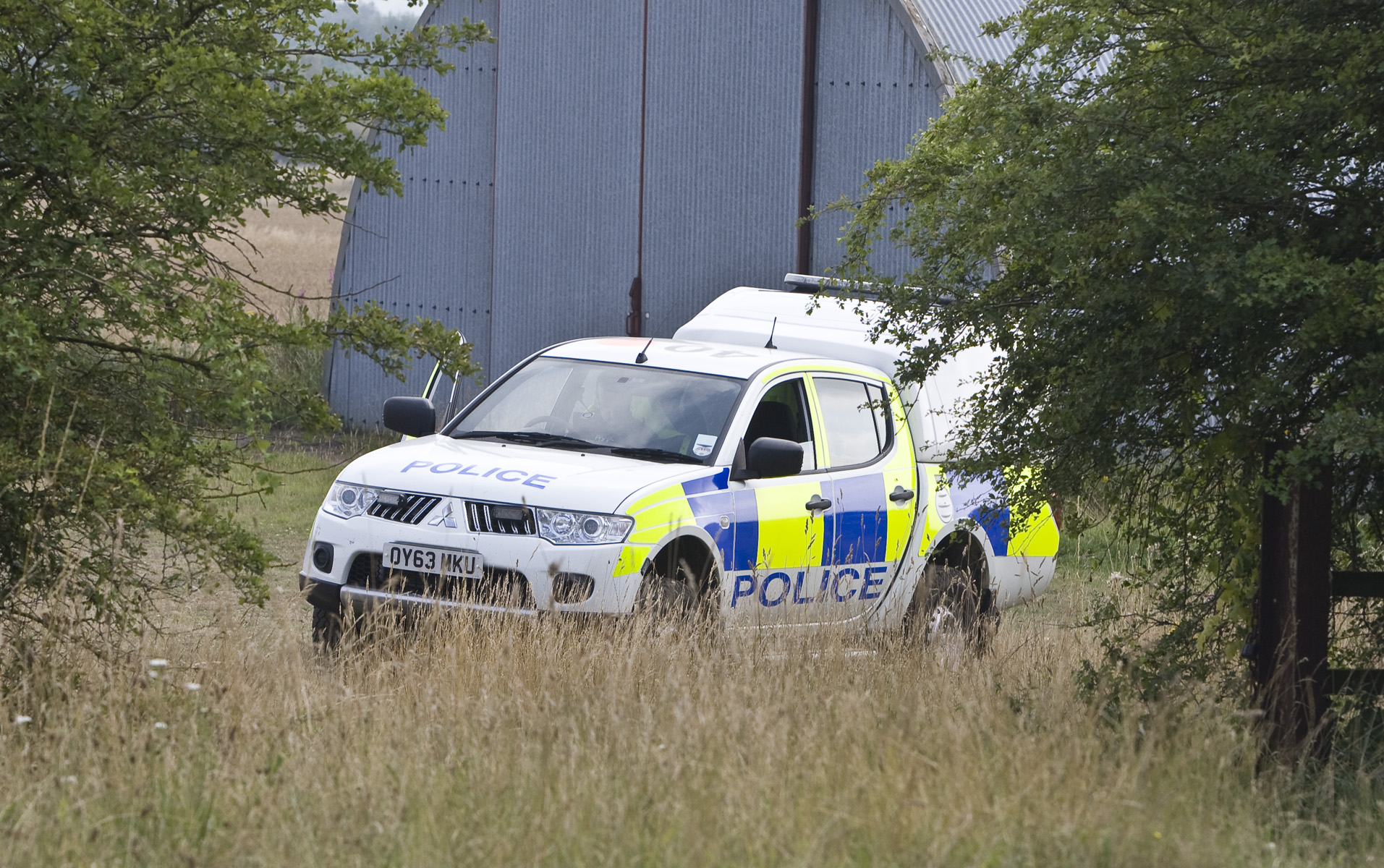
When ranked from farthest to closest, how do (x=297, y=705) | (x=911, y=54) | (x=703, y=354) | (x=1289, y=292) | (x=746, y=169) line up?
(x=746, y=169)
(x=911, y=54)
(x=703, y=354)
(x=297, y=705)
(x=1289, y=292)

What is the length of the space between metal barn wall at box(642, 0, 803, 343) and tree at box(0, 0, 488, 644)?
10237mm

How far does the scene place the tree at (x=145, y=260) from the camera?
5.69 meters

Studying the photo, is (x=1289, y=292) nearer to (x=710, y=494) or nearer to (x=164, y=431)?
(x=710, y=494)

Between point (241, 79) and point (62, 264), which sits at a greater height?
point (241, 79)

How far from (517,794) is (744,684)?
1.53 m

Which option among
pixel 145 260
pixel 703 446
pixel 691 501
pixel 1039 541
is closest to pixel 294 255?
pixel 1039 541

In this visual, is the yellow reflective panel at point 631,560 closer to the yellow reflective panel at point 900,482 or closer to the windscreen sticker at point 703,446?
the windscreen sticker at point 703,446

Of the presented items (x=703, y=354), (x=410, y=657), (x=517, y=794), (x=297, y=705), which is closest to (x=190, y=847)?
(x=517, y=794)

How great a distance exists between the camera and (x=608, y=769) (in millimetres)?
4605

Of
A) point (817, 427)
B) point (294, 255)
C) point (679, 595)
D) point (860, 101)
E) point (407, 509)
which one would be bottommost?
point (679, 595)

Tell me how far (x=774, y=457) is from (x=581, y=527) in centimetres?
115

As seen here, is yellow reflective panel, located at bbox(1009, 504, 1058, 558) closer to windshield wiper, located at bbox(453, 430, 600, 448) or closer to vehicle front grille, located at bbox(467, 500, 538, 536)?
windshield wiper, located at bbox(453, 430, 600, 448)

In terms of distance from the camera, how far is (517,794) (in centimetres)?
436

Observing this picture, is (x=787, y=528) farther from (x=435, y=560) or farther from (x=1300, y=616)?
(x=1300, y=616)
